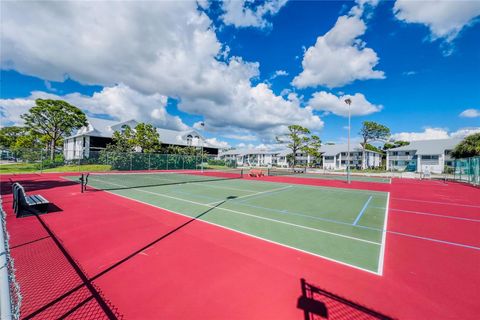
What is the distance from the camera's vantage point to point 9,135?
65500mm

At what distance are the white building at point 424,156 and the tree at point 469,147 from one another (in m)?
11.2

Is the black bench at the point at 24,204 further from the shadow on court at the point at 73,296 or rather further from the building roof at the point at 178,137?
the building roof at the point at 178,137

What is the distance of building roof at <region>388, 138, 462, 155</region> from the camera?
57.8 m

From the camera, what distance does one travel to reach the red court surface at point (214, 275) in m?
3.66

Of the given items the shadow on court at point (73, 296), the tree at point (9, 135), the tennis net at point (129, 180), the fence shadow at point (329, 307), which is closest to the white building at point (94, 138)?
the tennis net at point (129, 180)

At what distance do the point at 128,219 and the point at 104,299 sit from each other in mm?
4987

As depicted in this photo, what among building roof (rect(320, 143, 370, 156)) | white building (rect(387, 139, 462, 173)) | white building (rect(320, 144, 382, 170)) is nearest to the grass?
white building (rect(320, 144, 382, 170))

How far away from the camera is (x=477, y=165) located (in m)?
22.5

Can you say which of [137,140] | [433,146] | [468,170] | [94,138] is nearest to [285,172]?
[468,170]

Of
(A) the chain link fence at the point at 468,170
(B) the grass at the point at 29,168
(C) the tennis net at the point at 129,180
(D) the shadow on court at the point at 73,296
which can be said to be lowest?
(D) the shadow on court at the point at 73,296

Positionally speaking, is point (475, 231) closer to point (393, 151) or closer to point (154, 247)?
point (154, 247)

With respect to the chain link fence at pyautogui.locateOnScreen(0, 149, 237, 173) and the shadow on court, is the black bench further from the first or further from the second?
the chain link fence at pyautogui.locateOnScreen(0, 149, 237, 173)

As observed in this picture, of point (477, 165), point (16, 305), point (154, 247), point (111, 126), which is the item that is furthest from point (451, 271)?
point (111, 126)

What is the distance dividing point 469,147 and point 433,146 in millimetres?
26311
